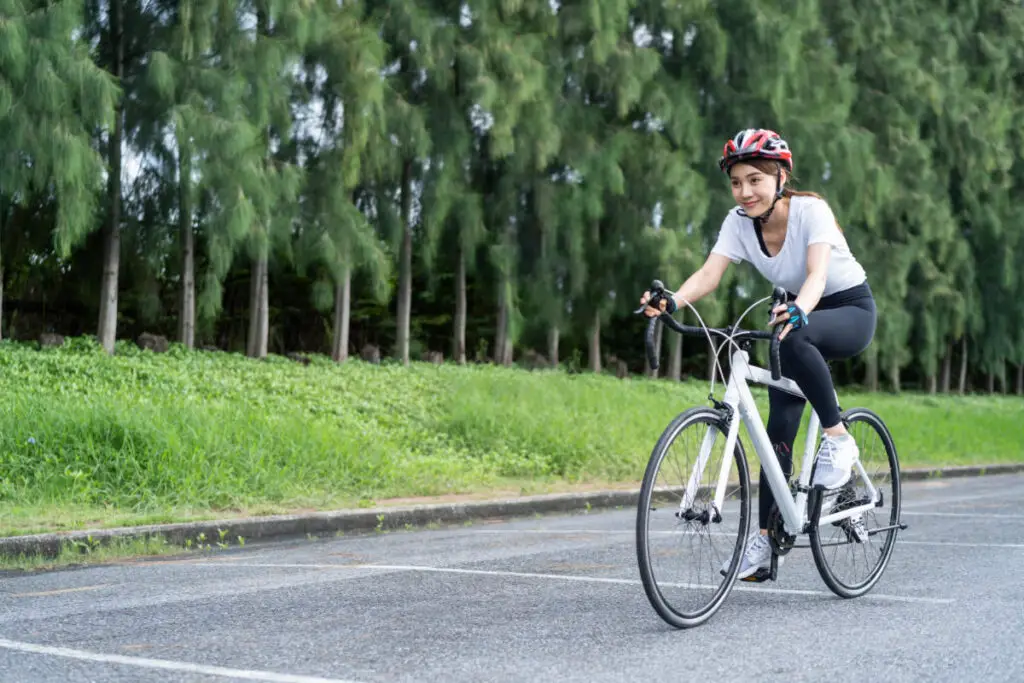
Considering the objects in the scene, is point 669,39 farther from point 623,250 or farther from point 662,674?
point 662,674

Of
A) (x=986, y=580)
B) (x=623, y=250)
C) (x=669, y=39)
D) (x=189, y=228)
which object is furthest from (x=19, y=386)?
(x=669, y=39)

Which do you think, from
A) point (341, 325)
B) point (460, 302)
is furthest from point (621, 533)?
point (460, 302)

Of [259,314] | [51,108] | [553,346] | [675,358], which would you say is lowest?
[675,358]

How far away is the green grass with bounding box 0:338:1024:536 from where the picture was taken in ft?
33.7

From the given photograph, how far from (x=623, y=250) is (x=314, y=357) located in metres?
8.20

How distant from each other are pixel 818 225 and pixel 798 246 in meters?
0.14

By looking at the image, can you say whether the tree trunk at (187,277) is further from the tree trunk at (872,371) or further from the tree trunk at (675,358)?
the tree trunk at (872,371)

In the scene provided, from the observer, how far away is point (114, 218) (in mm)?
19297

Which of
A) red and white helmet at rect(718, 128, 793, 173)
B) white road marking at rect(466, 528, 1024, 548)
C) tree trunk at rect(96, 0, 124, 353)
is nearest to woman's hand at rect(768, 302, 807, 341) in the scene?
red and white helmet at rect(718, 128, 793, 173)

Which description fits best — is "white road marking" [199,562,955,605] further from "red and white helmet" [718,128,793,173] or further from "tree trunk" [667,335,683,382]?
"tree trunk" [667,335,683,382]

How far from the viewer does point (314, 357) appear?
70.3 ft

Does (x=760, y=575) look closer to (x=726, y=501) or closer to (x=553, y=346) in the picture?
(x=726, y=501)

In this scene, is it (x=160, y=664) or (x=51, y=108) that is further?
(x=51, y=108)

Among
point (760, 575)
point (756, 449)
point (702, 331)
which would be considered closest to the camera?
point (702, 331)
